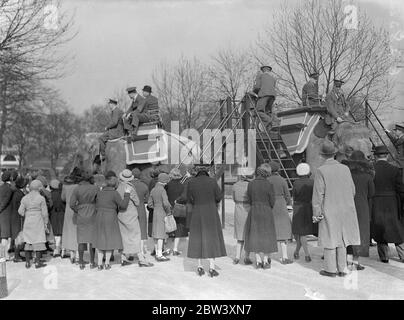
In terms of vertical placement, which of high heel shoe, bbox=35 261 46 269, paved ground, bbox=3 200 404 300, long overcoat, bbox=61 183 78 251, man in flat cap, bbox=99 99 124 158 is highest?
man in flat cap, bbox=99 99 124 158

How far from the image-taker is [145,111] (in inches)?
564

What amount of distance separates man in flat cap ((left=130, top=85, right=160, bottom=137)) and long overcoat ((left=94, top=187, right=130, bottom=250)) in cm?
566

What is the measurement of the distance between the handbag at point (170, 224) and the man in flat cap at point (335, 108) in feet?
21.9

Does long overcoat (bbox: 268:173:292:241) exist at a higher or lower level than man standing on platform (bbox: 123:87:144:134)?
lower

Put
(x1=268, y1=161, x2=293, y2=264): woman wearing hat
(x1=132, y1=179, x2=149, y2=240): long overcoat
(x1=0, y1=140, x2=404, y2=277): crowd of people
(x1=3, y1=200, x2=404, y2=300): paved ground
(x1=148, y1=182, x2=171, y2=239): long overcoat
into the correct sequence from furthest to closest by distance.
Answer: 1. (x1=132, y1=179, x2=149, y2=240): long overcoat
2. (x1=148, y1=182, x2=171, y2=239): long overcoat
3. (x1=268, y1=161, x2=293, y2=264): woman wearing hat
4. (x1=0, y1=140, x2=404, y2=277): crowd of people
5. (x1=3, y1=200, x2=404, y2=300): paved ground

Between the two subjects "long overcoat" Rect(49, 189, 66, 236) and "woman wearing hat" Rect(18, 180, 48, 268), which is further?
"long overcoat" Rect(49, 189, 66, 236)

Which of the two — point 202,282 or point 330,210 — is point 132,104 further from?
point 330,210

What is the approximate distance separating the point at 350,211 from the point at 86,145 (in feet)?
33.4

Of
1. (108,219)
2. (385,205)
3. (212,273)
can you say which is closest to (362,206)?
(385,205)

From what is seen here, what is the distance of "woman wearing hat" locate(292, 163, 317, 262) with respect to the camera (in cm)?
916

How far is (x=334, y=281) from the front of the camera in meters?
7.53

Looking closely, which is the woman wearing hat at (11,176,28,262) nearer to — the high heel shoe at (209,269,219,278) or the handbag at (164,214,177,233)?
the handbag at (164,214,177,233)

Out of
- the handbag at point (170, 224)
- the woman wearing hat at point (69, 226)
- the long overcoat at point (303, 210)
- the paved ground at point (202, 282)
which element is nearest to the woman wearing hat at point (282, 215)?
the long overcoat at point (303, 210)

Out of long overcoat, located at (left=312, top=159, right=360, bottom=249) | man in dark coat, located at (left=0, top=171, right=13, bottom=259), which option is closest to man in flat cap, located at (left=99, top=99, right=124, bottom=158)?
man in dark coat, located at (left=0, top=171, right=13, bottom=259)
